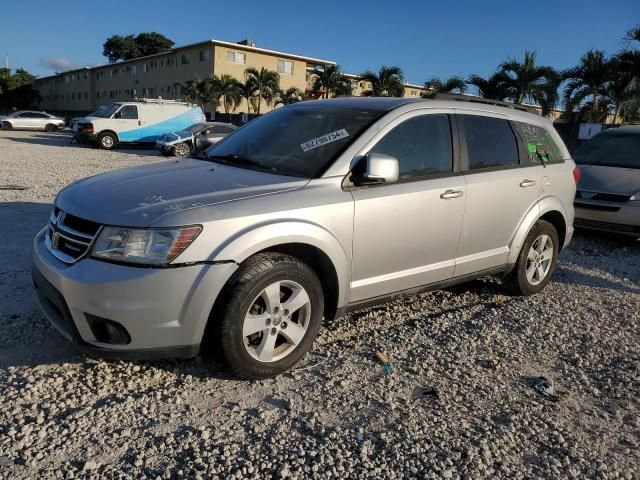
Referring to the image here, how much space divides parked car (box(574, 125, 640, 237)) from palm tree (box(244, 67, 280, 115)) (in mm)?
33678

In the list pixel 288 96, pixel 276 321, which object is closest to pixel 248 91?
pixel 288 96

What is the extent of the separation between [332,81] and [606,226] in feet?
112

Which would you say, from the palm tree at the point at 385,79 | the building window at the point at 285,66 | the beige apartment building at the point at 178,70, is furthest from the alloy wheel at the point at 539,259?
the building window at the point at 285,66

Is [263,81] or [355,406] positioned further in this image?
[263,81]

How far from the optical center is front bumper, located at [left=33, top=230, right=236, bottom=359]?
273 cm

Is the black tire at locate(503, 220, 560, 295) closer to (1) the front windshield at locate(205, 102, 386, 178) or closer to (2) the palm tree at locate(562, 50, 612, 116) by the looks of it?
(1) the front windshield at locate(205, 102, 386, 178)

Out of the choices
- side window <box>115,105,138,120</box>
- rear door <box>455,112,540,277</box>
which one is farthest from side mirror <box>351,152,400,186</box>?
side window <box>115,105,138,120</box>

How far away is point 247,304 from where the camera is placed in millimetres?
2979

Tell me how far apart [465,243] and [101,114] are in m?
21.4

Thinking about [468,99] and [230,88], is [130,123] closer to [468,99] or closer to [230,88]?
[468,99]

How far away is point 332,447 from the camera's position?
2.61m

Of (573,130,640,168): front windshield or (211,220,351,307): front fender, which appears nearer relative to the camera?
(211,220,351,307): front fender

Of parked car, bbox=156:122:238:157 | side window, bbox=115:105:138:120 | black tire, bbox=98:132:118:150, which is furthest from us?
side window, bbox=115:105:138:120

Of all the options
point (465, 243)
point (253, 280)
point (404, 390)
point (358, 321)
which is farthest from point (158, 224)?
point (465, 243)
